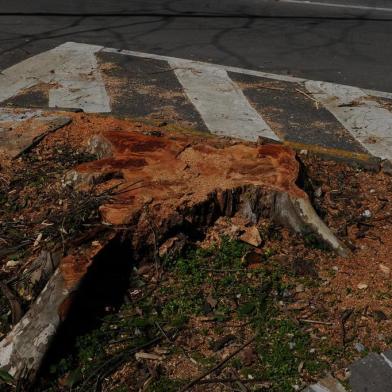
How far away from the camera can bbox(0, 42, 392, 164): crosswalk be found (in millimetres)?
5566

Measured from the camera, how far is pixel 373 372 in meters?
3.04

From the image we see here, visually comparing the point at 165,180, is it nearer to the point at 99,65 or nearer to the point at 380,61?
the point at 99,65

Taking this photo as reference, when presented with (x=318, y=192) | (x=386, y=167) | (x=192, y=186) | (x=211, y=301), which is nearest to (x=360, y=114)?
(x=386, y=167)

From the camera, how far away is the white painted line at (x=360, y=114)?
546 centimetres

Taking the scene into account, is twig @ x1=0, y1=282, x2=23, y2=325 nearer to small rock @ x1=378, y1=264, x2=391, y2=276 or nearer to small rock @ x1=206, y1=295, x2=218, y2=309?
small rock @ x1=206, y1=295, x2=218, y2=309

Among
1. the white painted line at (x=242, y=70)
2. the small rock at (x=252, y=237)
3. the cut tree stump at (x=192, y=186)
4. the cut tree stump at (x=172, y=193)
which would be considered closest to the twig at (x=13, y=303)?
the cut tree stump at (x=172, y=193)

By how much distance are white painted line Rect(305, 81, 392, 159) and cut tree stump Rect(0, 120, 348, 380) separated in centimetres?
150

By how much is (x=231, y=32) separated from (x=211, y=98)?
2.65 m

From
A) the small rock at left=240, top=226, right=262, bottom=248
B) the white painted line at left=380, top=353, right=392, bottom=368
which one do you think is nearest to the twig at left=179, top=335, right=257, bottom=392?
the white painted line at left=380, top=353, right=392, bottom=368

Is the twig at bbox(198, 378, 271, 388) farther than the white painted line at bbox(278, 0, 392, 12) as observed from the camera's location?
No

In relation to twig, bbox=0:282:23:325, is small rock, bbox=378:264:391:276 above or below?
below

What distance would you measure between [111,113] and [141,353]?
311 cm

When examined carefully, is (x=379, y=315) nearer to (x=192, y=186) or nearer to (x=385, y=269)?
(x=385, y=269)

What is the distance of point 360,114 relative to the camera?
603 centimetres
